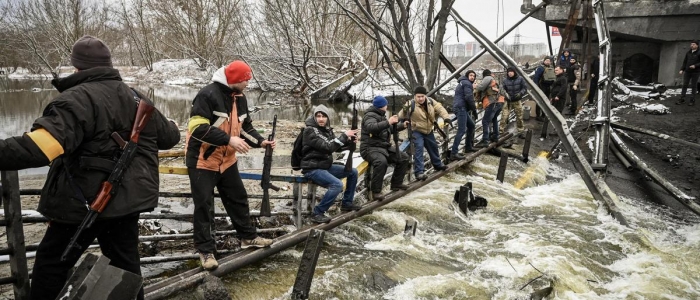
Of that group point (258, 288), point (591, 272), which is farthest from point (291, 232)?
point (591, 272)

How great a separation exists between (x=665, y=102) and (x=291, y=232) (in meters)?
13.9

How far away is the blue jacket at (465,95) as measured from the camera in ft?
32.1

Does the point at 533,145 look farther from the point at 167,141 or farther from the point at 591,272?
the point at 167,141

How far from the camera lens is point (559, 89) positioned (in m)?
13.7

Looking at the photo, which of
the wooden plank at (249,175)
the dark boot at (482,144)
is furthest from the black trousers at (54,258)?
the dark boot at (482,144)

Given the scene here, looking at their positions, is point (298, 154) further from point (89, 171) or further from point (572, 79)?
point (572, 79)

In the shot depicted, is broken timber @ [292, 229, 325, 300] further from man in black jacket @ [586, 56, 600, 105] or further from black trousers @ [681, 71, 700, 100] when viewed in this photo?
man in black jacket @ [586, 56, 600, 105]

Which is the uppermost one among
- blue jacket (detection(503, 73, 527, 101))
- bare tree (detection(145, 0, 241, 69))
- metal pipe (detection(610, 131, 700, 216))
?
bare tree (detection(145, 0, 241, 69))

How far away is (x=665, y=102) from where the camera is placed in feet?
48.1

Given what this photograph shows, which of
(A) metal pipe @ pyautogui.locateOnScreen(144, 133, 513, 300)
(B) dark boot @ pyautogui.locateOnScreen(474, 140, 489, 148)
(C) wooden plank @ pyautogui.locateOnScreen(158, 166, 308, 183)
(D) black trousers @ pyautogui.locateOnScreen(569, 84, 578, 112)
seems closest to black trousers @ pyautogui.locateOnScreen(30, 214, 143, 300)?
(A) metal pipe @ pyautogui.locateOnScreen(144, 133, 513, 300)

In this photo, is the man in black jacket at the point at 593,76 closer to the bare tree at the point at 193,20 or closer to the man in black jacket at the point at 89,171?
the man in black jacket at the point at 89,171

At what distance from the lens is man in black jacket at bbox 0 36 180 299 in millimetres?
2812

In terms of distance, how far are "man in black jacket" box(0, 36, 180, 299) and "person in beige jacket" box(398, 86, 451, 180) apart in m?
5.50

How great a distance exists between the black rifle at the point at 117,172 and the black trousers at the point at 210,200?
124 cm
